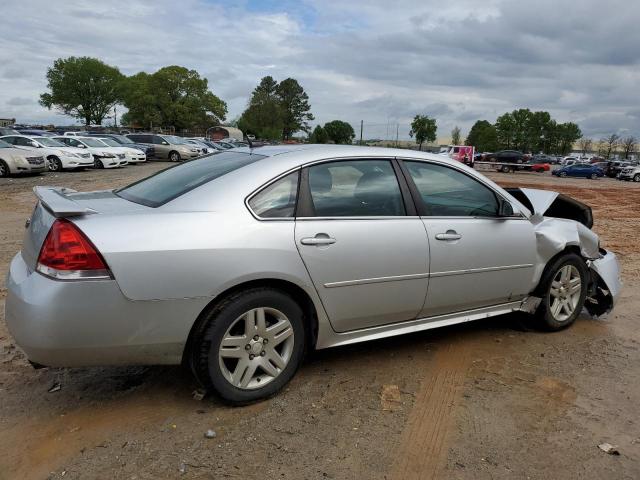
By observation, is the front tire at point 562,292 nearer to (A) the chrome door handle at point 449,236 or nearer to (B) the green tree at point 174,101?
(A) the chrome door handle at point 449,236

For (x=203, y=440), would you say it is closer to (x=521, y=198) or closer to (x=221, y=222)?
(x=221, y=222)

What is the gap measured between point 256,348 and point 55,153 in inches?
806

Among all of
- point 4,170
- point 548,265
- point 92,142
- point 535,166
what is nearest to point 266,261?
point 548,265

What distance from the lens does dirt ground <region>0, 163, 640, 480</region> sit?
2.66m

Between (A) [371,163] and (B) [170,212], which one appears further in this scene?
(A) [371,163]

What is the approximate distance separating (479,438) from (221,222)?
1852 mm

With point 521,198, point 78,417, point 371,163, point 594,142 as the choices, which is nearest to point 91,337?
point 78,417

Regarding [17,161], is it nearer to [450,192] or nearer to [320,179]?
[320,179]

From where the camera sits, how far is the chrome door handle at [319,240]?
3.16m

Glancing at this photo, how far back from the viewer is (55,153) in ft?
67.7

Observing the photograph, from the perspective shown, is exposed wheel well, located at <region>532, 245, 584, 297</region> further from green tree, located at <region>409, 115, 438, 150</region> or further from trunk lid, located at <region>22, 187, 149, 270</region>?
green tree, located at <region>409, 115, 438, 150</region>

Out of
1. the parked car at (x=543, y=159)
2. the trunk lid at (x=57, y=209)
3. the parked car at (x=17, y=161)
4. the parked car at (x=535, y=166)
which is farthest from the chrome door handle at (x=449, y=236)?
the parked car at (x=543, y=159)

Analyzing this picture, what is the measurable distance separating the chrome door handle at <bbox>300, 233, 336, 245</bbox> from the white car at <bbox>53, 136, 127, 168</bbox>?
21.9 m

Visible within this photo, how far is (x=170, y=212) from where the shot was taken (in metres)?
2.94
